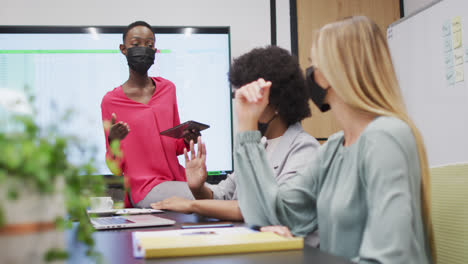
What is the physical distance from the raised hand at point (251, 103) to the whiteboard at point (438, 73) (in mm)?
1809

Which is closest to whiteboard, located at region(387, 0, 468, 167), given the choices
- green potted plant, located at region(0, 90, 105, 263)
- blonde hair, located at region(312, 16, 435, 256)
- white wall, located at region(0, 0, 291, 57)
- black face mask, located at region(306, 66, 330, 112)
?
white wall, located at region(0, 0, 291, 57)

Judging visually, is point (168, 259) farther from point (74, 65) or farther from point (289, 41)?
point (289, 41)

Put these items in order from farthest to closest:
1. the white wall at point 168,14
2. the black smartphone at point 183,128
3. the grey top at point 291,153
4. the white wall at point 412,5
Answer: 1. the white wall at point 412,5
2. the white wall at point 168,14
3. the black smartphone at point 183,128
4. the grey top at point 291,153

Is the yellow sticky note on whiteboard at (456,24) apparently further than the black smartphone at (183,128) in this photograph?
Yes

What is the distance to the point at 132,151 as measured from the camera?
248cm

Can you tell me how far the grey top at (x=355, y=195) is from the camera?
83cm

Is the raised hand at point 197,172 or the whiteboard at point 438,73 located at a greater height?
the whiteboard at point 438,73

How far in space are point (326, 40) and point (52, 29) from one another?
9.12ft

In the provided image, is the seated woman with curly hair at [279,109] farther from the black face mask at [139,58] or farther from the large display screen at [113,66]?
the large display screen at [113,66]

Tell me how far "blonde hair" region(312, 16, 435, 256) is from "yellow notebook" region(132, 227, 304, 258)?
36cm

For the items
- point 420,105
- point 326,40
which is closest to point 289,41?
point 420,105

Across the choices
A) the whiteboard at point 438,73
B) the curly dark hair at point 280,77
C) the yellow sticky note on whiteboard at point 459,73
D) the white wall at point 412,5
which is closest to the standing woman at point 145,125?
the curly dark hair at point 280,77

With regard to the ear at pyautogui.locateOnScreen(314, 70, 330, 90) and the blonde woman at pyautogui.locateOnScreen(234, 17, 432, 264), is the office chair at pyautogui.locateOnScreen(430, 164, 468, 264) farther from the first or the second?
the ear at pyautogui.locateOnScreen(314, 70, 330, 90)

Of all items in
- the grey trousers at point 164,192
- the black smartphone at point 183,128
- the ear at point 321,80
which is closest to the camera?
the ear at point 321,80
